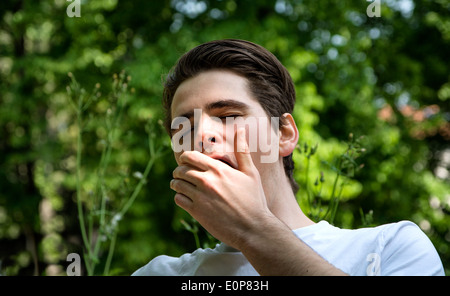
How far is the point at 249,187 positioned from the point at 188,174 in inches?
5.6

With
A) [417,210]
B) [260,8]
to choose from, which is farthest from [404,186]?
[260,8]

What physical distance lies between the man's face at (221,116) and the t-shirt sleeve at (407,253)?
1.32 ft

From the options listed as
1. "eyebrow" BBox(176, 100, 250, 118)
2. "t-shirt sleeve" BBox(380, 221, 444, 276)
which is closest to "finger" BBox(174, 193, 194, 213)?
"eyebrow" BBox(176, 100, 250, 118)

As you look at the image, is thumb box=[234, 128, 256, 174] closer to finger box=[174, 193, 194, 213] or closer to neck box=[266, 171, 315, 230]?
finger box=[174, 193, 194, 213]

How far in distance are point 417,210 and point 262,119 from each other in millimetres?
7482

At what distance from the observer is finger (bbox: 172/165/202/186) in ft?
3.32

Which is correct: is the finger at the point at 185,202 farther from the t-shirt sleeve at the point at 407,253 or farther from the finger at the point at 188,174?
the t-shirt sleeve at the point at 407,253

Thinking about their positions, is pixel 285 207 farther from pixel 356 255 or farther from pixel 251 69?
pixel 251 69

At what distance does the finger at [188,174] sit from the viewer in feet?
3.32

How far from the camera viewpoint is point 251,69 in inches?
58.7

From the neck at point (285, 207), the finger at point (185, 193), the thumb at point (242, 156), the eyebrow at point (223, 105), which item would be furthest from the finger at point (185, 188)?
the neck at point (285, 207)

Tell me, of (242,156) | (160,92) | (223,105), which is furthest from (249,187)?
(160,92)

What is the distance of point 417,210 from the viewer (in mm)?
8062

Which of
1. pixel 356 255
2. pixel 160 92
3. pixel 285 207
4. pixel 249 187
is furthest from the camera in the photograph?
pixel 160 92
